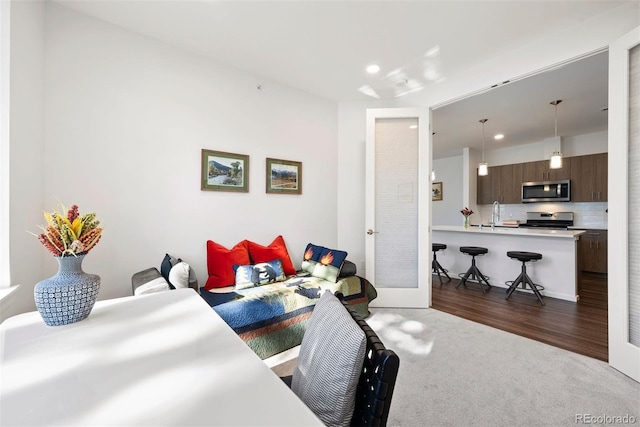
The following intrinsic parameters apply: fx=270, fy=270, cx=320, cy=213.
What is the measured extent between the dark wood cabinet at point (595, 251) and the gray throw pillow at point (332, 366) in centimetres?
633

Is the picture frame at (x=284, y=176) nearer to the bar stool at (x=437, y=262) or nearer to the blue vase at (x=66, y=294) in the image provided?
the blue vase at (x=66, y=294)

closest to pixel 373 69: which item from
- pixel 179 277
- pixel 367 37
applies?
pixel 367 37

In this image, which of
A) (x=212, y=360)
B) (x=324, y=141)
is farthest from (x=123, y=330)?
(x=324, y=141)

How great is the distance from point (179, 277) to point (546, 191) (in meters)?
6.87

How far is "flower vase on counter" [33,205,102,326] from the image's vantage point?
3.22 feet

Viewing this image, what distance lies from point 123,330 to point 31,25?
231cm

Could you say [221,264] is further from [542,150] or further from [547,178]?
[542,150]

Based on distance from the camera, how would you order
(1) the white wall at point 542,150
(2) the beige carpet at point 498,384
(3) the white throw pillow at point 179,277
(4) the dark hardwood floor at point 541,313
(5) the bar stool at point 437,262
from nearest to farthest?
(2) the beige carpet at point 498,384
(3) the white throw pillow at point 179,277
(4) the dark hardwood floor at point 541,313
(5) the bar stool at point 437,262
(1) the white wall at point 542,150

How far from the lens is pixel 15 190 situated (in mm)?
1660

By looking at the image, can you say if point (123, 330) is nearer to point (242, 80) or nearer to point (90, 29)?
point (90, 29)

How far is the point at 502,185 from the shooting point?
6258 millimetres

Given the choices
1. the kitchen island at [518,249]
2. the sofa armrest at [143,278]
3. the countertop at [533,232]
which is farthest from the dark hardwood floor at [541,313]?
the sofa armrest at [143,278]

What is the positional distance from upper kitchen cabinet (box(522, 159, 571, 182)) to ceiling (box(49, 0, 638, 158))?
2130 mm

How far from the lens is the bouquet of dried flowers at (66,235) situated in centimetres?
106
